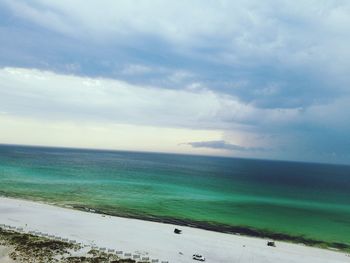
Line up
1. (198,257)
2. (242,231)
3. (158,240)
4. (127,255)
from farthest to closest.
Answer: (242,231) < (158,240) < (198,257) < (127,255)

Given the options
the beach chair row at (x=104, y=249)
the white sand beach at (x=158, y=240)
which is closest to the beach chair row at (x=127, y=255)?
the beach chair row at (x=104, y=249)

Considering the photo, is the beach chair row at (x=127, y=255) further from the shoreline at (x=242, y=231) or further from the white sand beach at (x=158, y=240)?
the shoreline at (x=242, y=231)

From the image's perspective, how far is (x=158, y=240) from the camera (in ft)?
187

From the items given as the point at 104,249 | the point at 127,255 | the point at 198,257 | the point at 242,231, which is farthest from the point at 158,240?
the point at 242,231

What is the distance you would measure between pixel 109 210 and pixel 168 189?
46.9 metres

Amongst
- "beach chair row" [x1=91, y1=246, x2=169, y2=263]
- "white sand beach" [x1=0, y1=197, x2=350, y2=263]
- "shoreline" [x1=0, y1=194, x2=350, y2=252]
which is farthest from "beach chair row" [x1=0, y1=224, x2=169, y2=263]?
"shoreline" [x1=0, y1=194, x2=350, y2=252]

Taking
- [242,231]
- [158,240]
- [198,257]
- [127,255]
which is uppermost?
[198,257]

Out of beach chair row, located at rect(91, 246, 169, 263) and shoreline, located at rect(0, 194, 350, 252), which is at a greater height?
beach chair row, located at rect(91, 246, 169, 263)

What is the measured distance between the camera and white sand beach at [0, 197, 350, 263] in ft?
169

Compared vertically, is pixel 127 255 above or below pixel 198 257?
below

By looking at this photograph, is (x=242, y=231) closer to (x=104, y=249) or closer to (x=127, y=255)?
→ (x=127, y=255)

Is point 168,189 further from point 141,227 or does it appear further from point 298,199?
point 141,227

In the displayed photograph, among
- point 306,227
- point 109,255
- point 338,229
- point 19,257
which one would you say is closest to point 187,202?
point 306,227

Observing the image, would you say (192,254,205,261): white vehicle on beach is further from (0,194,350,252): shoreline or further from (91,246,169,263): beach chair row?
(0,194,350,252): shoreline
